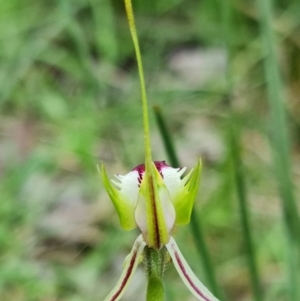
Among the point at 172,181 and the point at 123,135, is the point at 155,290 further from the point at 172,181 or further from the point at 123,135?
the point at 123,135

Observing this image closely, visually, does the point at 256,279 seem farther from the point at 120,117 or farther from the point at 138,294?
the point at 120,117

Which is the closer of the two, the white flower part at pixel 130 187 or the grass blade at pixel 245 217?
the white flower part at pixel 130 187

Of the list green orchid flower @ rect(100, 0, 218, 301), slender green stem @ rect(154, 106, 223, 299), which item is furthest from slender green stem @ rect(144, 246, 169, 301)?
slender green stem @ rect(154, 106, 223, 299)

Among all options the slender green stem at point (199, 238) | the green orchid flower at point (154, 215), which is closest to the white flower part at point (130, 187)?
the green orchid flower at point (154, 215)

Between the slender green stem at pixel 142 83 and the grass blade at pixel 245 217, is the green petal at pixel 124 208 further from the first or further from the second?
the grass blade at pixel 245 217

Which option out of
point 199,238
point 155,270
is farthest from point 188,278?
point 199,238

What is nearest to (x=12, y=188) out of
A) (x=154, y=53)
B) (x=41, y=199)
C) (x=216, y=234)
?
(x=41, y=199)

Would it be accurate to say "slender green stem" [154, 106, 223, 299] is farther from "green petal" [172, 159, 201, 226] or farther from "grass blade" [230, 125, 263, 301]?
"green petal" [172, 159, 201, 226]
